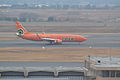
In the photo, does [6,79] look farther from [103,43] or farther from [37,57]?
[103,43]

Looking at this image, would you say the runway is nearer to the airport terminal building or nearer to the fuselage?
the fuselage

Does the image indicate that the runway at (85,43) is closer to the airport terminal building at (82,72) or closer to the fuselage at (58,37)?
the fuselage at (58,37)

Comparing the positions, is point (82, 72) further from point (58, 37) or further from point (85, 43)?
point (85, 43)

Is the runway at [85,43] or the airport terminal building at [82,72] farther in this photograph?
the runway at [85,43]

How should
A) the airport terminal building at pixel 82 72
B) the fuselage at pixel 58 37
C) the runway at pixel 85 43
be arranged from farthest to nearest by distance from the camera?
the fuselage at pixel 58 37, the runway at pixel 85 43, the airport terminal building at pixel 82 72

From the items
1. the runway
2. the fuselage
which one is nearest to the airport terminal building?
the runway

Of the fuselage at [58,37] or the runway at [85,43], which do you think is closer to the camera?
the runway at [85,43]

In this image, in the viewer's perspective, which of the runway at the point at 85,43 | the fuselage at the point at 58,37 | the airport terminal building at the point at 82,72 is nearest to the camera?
the airport terminal building at the point at 82,72

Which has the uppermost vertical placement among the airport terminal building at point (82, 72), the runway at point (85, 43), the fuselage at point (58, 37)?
the airport terminal building at point (82, 72)

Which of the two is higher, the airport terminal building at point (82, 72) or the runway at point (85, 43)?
the airport terminal building at point (82, 72)

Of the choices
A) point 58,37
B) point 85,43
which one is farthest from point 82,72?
point 85,43

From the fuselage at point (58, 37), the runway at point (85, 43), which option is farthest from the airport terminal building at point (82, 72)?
the fuselage at point (58, 37)

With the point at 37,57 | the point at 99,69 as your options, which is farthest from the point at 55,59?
the point at 99,69

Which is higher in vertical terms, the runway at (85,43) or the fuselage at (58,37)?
the fuselage at (58,37)
